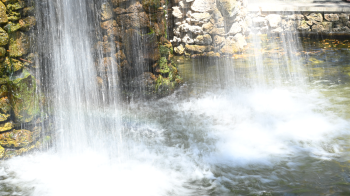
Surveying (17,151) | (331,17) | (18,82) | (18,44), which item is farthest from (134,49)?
(331,17)

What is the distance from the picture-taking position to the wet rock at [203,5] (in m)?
8.38

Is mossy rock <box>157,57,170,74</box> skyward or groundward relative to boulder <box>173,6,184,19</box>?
groundward

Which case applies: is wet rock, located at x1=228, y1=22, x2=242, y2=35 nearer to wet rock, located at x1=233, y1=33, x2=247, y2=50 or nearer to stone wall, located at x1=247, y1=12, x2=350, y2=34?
wet rock, located at x1=233, y1=33, x2=247, y2=50

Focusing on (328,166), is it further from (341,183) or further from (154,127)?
(154,127)

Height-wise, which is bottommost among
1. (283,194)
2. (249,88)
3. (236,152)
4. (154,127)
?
(283,194)

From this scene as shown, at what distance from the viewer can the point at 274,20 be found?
33.9 feet

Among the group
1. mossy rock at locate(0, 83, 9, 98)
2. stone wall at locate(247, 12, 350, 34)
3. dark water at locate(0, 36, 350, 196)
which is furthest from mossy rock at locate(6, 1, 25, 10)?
stone wall at locate(247, 12, 350, 34)

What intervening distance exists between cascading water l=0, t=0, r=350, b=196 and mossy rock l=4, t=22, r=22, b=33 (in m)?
0.38

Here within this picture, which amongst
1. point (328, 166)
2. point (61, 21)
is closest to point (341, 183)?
point (328, 166)

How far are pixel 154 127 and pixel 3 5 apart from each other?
3.10 metres

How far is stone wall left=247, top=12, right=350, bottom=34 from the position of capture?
33.0 feet

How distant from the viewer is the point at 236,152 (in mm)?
4312

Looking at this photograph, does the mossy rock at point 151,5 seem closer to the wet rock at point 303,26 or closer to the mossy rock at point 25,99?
the mossy rock at point 25,99

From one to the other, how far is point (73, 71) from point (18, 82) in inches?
50.3
